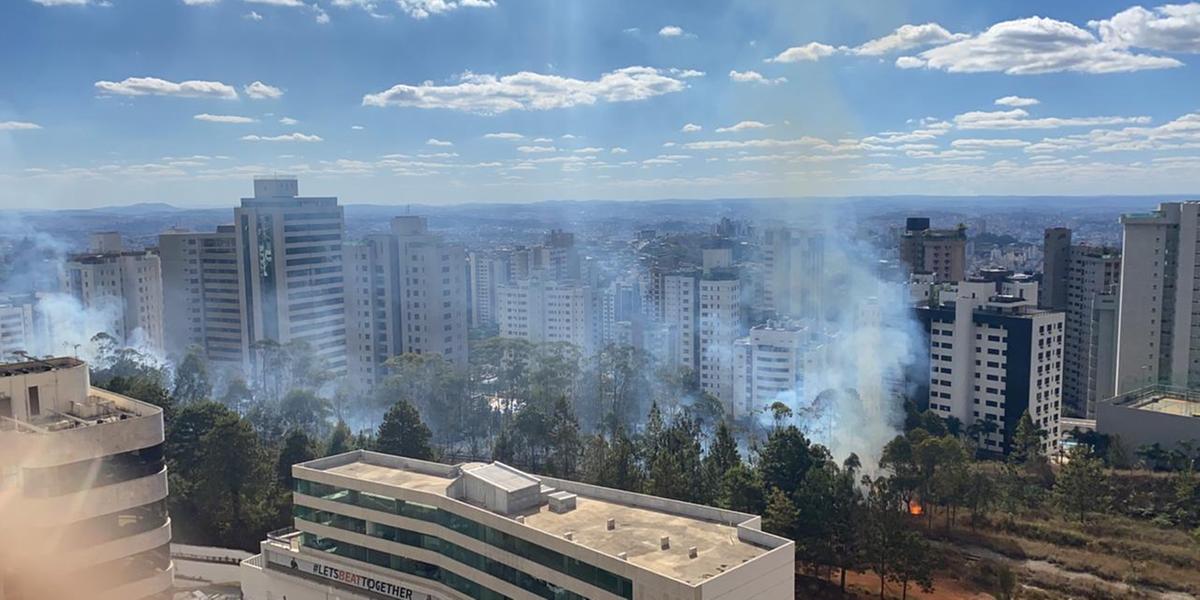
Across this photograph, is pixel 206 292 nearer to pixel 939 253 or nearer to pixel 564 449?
pixel 564 449

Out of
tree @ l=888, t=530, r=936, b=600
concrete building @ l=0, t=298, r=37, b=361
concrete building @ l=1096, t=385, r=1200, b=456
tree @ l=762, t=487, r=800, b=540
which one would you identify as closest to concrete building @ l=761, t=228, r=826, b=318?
concrete building @ l=1096, t=385, r=1200, b=456

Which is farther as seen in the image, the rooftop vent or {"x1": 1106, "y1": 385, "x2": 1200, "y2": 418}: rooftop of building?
{"x1": 1106, "y1": 385, "x2": 1200, "y2": 418}: rooftop of building

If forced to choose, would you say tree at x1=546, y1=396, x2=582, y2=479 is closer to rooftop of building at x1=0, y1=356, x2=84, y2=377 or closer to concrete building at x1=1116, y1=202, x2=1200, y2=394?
rooftop of building at x1=0, y1=356, x2=84, y2=377

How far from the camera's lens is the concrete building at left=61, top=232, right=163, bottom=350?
27.0 m

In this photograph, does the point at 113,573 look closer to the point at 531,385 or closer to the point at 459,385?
the point at 459,385

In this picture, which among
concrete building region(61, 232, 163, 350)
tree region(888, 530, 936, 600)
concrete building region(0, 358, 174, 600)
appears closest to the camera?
concrete building region(0, 358, 174, 600)

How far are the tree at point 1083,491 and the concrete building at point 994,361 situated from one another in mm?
4710

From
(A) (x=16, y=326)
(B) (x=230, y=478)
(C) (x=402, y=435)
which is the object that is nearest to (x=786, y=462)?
(C) (x=402, y=435)

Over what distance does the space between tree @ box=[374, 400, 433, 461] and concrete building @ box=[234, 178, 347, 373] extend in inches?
356

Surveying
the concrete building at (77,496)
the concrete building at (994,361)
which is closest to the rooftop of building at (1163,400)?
the concrete building at (994,361)

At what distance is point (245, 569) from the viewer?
419 inches

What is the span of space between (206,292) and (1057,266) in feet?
80.9

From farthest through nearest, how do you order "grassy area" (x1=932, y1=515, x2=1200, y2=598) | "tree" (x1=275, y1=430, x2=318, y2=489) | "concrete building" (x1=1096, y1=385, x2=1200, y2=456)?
"concrete building" (x1=1096, y1=385, x2=1200, y2=456) < "tree" (x1=275, y1=430, x2=318, y2=489) < "grassy area" (x1=932, y1=515, x2=1200, y2=598)

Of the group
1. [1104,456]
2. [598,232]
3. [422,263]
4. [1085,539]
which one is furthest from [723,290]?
[598,232]
